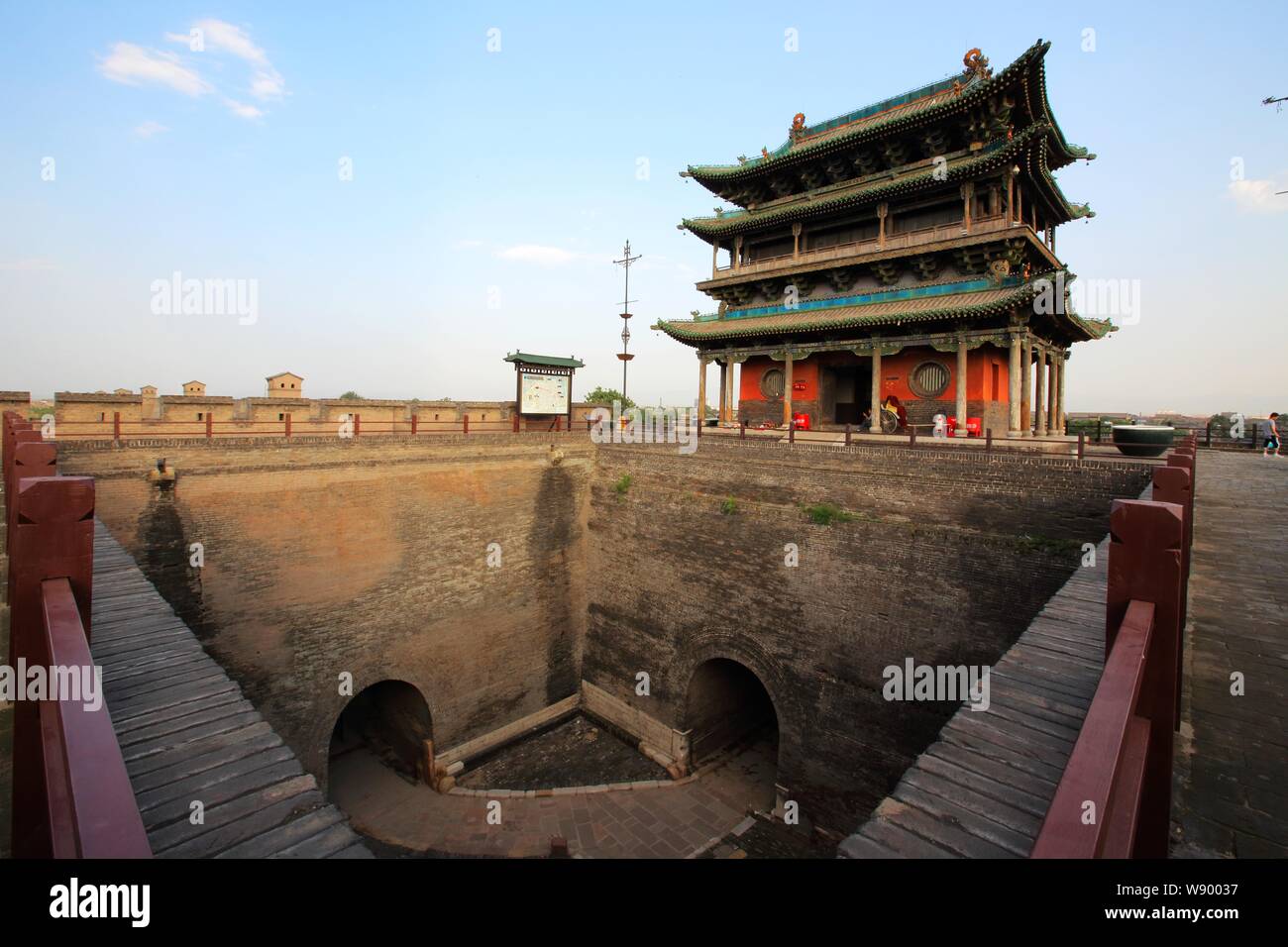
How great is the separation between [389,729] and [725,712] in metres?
7.70

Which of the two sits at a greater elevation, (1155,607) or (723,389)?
(723,389)

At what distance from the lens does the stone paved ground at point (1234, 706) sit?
8.59 feet

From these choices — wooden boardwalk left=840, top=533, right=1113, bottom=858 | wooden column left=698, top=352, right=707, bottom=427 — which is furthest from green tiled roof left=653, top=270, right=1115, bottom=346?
wooden boardwalk left=840, top=533, right=1113, bottom=858

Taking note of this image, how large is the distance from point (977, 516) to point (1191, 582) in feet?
15.5

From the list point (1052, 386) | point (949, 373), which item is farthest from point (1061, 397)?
point (949, 373)

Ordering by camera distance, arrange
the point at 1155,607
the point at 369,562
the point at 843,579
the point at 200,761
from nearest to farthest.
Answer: the point at 1155,607
the point at 200,761
the point at 843,579
the point at 369,562

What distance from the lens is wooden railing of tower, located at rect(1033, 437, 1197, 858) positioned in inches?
60.4

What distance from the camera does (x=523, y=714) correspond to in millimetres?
14555

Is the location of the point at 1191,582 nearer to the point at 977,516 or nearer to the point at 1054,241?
the point at 977,516

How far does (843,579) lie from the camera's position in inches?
428

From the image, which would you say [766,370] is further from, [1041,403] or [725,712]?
[725,712]

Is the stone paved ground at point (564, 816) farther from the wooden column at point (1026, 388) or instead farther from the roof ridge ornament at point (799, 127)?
the roof ridge ornament at point (799, 127)

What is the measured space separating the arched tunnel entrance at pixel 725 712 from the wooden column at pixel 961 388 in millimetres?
7942

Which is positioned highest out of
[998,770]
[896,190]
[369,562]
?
[896,190]
